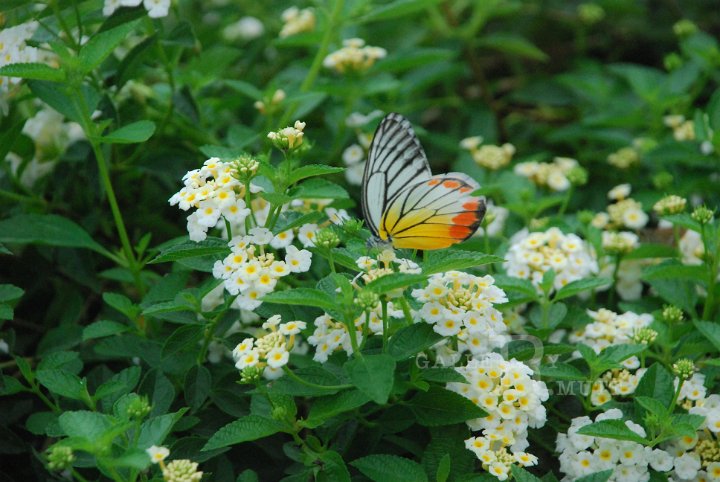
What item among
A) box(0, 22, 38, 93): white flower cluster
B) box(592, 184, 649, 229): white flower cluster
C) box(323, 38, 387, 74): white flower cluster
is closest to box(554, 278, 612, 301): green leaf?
box(592, 184, 649, 229): white flower cluster

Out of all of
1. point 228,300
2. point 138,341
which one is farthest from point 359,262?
point 138,341

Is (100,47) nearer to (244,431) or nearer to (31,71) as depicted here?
(31,71)

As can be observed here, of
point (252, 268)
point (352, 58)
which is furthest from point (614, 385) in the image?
point (352, 58)

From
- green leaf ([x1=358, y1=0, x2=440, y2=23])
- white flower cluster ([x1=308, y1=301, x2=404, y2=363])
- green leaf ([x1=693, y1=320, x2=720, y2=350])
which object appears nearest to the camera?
white flower cluster ([x1=308, y1=301, x2=404, y2=363])

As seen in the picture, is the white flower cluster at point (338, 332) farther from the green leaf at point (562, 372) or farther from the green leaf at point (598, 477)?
the green leaf at point (598, 477)

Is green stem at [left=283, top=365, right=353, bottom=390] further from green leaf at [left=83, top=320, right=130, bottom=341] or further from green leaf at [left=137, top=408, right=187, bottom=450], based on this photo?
green leaf at [left=83, top=320, right=130, bottom=341]

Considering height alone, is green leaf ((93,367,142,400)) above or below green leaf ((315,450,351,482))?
above

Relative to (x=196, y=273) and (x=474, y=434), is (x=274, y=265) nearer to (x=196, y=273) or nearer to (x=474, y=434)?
(x=474, y=434)

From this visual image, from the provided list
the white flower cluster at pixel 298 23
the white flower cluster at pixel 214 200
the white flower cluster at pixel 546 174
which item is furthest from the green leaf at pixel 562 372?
the white flower cluster at pixel 298 23
